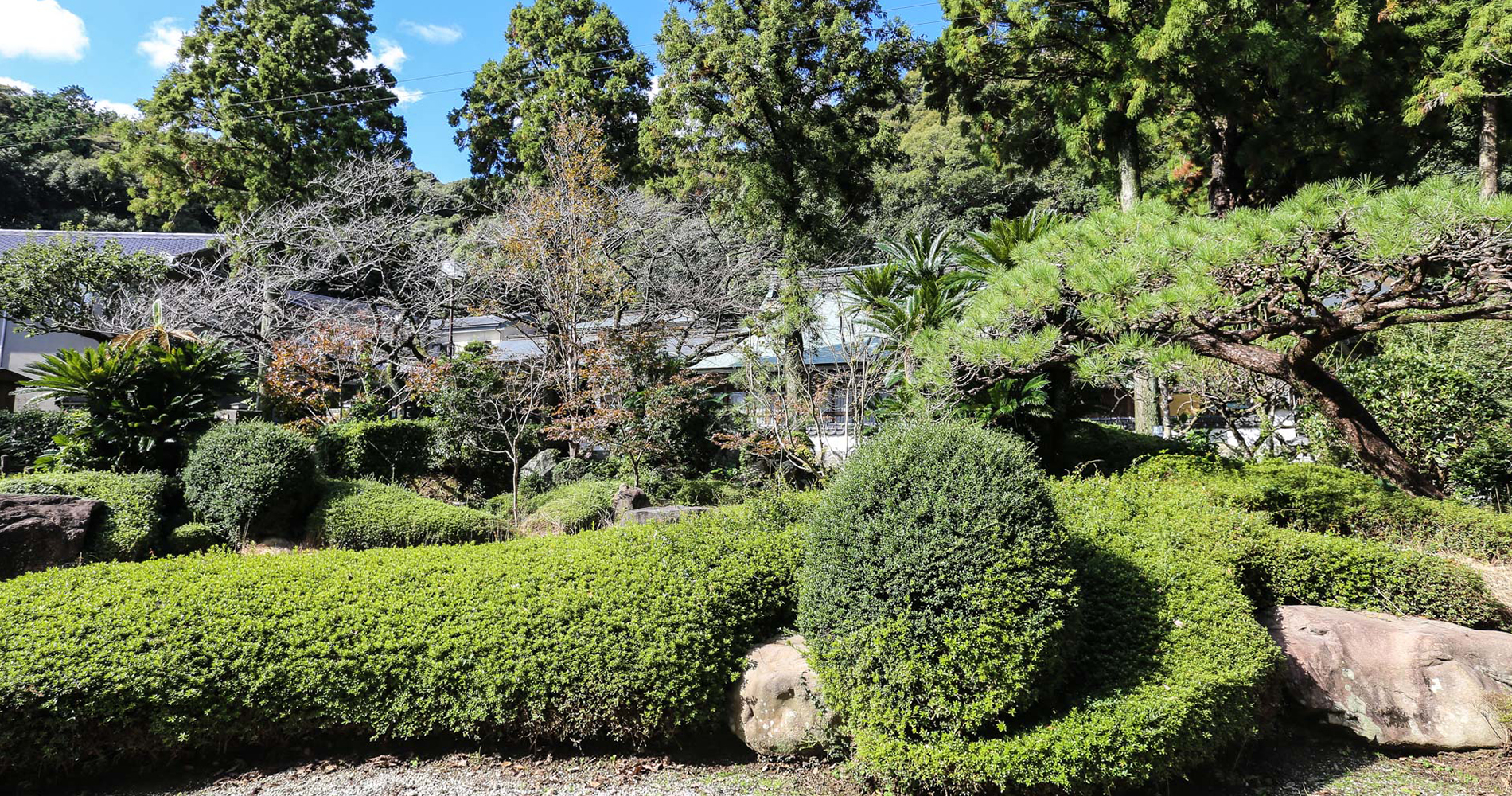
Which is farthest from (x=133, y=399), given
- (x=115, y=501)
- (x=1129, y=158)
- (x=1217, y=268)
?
(x=1129, y=158)

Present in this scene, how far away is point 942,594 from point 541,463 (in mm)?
8088

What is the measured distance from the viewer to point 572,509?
7840 millimetres

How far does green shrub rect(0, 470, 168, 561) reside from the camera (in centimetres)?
532

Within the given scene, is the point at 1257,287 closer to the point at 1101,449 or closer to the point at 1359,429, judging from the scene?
the point at 1359,429

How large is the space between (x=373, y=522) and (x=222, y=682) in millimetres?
Answer: 3836

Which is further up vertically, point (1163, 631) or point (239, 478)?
point (239, 478)

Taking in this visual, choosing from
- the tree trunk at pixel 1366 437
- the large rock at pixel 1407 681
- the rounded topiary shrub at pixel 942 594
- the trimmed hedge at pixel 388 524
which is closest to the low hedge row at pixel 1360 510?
the tree trunk at pixel 1366 437

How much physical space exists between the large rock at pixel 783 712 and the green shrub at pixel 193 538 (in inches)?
184

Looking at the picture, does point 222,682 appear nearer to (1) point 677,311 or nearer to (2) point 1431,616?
(2) point 1431,616

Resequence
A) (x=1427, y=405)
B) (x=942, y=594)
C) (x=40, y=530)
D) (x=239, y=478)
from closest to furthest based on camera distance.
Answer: (x=942, y=594), (x=40, y=530), (x=239, y=478), (x=1427, y=405)

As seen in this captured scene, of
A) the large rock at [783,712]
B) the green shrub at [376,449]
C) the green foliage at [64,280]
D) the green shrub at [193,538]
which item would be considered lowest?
the large rock at [783,712]

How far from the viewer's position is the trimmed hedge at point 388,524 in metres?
6.85

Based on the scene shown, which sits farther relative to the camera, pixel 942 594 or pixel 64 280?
pixel 64 280

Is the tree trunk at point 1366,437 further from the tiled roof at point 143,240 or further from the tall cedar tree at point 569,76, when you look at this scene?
the tiled roof at point 143,240
